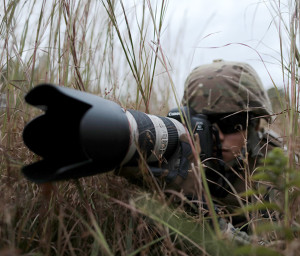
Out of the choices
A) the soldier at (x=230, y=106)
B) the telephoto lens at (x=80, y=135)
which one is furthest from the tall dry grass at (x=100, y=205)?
the soldier at (x=230, y=106)

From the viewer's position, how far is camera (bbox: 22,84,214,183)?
577 millimetres

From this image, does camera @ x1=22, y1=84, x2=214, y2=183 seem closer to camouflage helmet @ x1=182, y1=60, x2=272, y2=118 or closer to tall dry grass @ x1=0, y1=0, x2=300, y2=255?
tall dry grass @ x1=0, y1=0, x2=300, y2=255

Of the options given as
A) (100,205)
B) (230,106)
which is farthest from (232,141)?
(100,205)

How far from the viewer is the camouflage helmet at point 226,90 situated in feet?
3.91

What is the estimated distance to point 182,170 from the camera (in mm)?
906

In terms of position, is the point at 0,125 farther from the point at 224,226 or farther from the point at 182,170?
the point at 224,226

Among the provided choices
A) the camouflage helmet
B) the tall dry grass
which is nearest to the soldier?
the camouflage helmet

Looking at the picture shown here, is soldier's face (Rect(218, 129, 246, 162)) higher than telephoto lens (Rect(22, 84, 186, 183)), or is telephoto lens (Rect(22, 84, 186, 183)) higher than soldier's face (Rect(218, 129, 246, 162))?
telephoto lens (Rect(22, 84, 186, 183))

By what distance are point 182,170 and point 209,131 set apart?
19 cm

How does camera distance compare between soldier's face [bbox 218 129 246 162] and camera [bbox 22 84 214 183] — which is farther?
soldier's face [bbox 218 129 246 162]

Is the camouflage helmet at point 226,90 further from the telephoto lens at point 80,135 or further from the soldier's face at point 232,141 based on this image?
the telephoto lens at point 80,135

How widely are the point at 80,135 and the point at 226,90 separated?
0.79 metres

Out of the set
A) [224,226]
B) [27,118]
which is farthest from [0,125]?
[224,226]

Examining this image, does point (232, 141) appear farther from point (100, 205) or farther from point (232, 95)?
point (100, 205)
